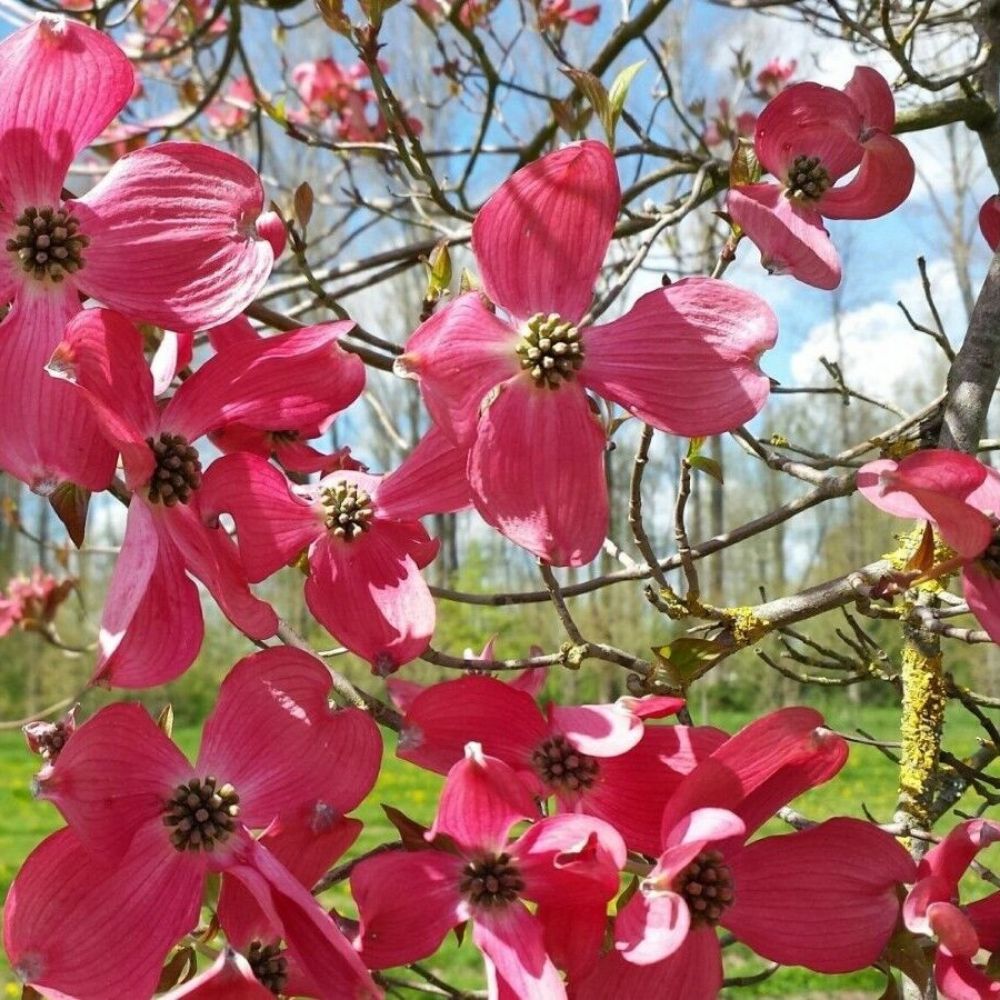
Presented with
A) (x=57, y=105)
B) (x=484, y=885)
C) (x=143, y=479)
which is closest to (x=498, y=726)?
(x=484, y=885)

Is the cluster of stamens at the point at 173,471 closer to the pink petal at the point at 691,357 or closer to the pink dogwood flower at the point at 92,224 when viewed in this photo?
the pink dogwood flower at the point at 92,224

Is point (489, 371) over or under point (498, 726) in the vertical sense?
over

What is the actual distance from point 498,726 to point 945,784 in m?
0.35

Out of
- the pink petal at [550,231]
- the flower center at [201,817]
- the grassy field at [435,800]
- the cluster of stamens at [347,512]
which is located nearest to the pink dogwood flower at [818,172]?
the pink petal at [550,231]

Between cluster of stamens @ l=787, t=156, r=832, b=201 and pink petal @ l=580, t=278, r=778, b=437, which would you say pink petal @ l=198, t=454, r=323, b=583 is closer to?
pink petal @ l=580, t=278, r=778, b=437

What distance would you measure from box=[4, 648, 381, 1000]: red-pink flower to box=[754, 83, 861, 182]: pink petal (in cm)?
32

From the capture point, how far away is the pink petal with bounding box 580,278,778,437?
0.42 meters

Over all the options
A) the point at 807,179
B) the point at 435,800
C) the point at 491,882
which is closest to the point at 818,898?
the point at 491,882

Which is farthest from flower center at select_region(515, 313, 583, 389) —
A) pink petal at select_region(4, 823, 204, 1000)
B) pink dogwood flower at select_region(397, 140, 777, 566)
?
pink petal at select_region(4, 823, 204, 1000)

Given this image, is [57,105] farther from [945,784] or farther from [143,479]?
[945,784]

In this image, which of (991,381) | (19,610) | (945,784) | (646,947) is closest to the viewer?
(646,947)

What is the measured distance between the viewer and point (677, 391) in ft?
1.39

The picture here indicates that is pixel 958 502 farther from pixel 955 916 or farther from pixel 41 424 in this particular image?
pixel 41 424

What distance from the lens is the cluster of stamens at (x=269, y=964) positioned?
16.0 inches
